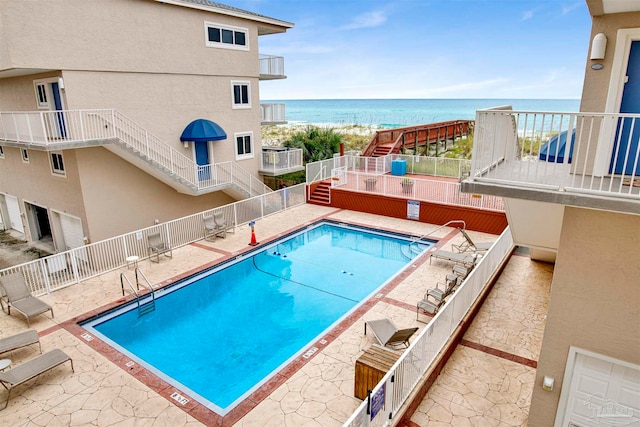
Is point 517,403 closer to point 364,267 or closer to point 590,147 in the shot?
point 590,147

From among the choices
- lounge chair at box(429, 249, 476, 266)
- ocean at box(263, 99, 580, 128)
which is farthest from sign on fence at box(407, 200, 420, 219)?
ocean at box(263, 99, 580, 128)

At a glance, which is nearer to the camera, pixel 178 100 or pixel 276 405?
pixel 276 405

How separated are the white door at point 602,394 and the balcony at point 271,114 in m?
19.9

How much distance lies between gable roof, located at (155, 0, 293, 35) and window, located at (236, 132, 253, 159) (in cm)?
589

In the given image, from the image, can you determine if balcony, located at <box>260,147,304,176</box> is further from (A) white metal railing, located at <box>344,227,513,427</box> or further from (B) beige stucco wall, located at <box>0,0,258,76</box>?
(A) white metal railing, located at <box>344,227,513,427</box>

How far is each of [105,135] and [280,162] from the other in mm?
9197

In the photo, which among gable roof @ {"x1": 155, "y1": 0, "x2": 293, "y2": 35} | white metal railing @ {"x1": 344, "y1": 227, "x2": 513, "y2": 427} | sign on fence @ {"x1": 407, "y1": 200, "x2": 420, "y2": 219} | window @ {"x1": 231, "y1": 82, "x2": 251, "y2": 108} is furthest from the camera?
window @ {"x1": 231, "y1": 82, "x2": 251, "y2": 108}

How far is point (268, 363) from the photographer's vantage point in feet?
30.6

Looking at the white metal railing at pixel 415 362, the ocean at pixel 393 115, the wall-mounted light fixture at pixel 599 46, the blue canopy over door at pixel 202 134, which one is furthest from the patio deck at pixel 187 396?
the ocean at pixel 393 115

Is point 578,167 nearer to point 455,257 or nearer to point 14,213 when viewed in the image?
point 455,257

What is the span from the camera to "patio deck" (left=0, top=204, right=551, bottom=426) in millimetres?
7246

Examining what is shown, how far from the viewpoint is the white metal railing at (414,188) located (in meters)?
17.0

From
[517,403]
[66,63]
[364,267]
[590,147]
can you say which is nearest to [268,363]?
[517,403]

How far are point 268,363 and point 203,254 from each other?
6.83m
